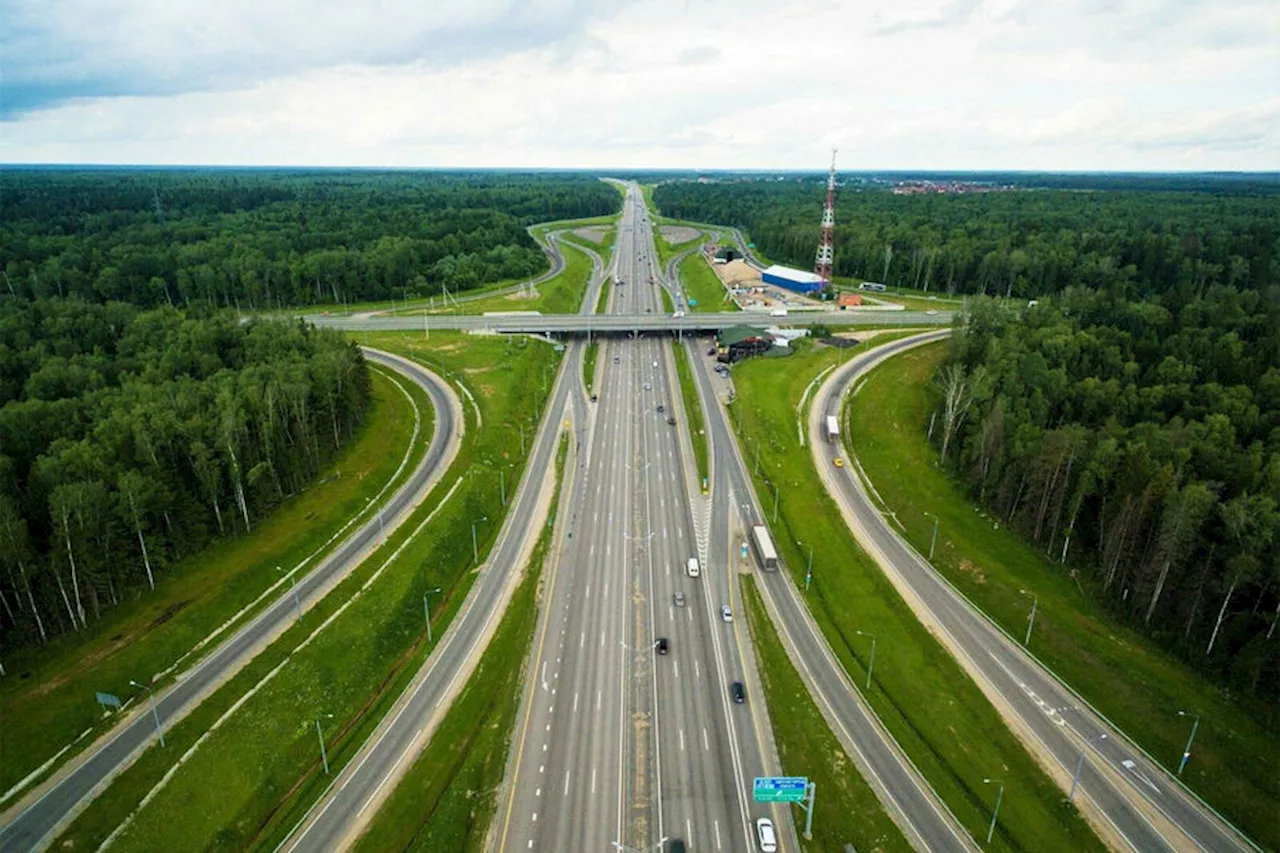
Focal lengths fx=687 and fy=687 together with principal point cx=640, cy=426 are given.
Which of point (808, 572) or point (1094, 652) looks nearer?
point (1094, 652)

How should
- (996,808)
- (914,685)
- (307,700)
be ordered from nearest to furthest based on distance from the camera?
(996,808) → (307,700) → (914,685)

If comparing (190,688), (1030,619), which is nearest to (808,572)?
(1030,619)

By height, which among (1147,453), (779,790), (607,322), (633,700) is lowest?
(633,700)

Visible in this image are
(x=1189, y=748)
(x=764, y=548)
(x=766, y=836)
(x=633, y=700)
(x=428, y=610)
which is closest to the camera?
(x=766, y=836)

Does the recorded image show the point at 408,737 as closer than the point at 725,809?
No

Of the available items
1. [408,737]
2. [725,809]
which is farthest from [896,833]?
[408,737]

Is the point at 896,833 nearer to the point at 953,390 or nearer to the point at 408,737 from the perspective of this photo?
the point at 408,737

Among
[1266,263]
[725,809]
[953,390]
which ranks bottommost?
[725,809]

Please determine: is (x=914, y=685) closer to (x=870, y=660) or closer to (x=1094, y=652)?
(x=870, y=660)
